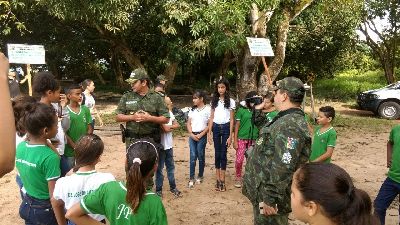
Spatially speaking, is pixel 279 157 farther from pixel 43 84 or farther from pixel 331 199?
pixel 43 84

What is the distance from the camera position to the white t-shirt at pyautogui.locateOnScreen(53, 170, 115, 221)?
8.43ft

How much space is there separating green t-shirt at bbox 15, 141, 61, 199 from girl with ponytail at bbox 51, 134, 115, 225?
0.12 m

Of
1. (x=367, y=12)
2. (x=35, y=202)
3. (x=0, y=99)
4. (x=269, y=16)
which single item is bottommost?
(x=35, y=202)

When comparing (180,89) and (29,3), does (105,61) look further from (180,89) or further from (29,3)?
(29,3)

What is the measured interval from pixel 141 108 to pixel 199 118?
52.8 inches

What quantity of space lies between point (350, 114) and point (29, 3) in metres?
11.5

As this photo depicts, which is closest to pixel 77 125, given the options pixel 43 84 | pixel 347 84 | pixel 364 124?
pixel 43 84

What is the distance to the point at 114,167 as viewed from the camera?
684 cm

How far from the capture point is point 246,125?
18.1 feet

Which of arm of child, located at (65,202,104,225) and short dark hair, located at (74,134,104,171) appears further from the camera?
short dark hair, located at (74,134,104,171)

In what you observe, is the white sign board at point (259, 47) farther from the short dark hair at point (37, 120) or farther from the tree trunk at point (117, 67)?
the tree trunk at point (117, 67)

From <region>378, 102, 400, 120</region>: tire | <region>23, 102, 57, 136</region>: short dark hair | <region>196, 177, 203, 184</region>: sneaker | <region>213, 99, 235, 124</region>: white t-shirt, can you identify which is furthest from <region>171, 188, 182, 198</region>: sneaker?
<region>378, 102, 400, 120</region>: tire

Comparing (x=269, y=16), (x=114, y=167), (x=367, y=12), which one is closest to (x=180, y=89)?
(x=269, y=16)

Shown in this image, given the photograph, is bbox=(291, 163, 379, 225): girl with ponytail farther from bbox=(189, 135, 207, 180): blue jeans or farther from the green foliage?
the green foliage
